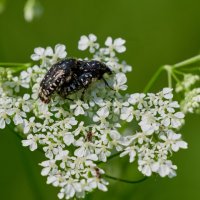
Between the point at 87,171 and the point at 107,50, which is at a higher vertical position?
the point at 107,50

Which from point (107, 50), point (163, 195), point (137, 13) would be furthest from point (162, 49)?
point (107, 50)

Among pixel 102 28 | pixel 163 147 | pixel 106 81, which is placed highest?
pixel 102 28

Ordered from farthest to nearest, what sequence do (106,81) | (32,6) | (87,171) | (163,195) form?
(163,195) → (32,6) → (106,81) → (87,171)

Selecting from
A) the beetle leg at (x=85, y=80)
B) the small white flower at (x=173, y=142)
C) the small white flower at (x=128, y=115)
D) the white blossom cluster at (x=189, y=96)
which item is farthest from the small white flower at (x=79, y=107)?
the white blossom cluster at (x=189, y=96)

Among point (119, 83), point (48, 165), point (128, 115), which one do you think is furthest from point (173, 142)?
point (48, 165)

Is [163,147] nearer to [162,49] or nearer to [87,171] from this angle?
[87,171]

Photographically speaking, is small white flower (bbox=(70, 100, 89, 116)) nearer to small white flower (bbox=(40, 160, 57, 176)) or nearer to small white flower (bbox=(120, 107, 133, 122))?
small white flower (bbox=(120, 107, 133, 122))

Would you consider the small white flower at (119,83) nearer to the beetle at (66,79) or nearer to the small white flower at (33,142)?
the beetle at (66,79)
